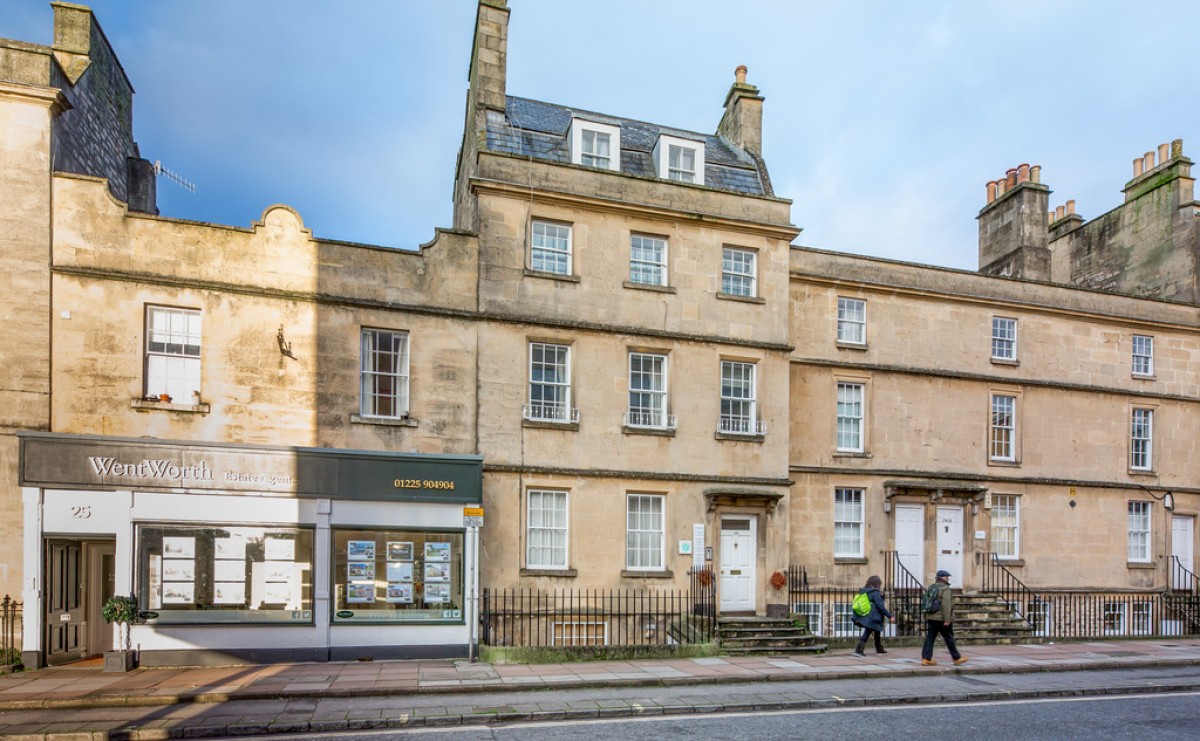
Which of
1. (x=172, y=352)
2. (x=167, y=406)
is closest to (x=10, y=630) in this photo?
(x=167, y=406)

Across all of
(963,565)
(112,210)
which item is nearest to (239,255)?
(112,210)

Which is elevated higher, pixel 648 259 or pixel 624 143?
pixel 624 143

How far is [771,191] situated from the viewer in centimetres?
1994

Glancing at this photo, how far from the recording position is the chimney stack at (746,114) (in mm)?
21219

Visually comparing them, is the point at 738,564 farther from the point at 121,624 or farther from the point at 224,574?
the point at 121,624

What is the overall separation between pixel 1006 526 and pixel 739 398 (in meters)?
9.08

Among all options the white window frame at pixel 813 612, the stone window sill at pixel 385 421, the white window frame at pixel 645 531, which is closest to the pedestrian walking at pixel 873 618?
the white window frame at pixel 813 612

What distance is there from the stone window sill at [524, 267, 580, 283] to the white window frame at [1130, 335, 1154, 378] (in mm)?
17495

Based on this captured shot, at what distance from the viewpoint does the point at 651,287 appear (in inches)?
693

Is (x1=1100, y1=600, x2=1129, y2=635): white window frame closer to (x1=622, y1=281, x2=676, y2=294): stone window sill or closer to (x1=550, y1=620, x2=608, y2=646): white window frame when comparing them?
(x1=550, y1=620, x2=608, y2=646): white window frame

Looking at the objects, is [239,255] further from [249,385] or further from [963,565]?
[963,565]

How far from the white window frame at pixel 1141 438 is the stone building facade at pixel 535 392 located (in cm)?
14

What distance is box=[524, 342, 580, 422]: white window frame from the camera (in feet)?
55.4

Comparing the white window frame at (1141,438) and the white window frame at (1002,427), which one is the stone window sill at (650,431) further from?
the white window frame at (1141,438)
